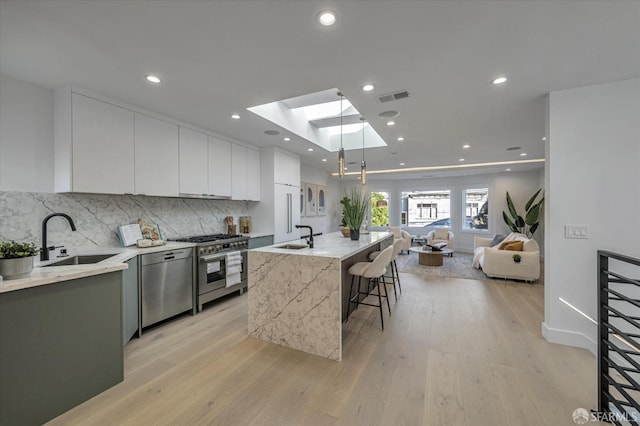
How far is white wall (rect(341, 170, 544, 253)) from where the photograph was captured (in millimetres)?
7639

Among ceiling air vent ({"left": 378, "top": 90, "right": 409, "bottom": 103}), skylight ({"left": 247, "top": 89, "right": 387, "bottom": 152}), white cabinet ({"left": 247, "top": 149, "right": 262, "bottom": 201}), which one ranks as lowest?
white cabinet ({"left": 247, "top": 149, "right": 262, "bottom": 201})

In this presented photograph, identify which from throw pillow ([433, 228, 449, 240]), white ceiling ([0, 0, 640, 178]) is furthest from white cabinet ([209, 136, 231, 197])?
throw pillow ([433, 228, 449, 240])

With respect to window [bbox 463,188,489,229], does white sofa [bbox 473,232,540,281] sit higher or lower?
lower

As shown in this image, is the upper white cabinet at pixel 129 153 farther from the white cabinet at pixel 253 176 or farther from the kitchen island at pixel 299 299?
the kitchen island at pixel 299 299

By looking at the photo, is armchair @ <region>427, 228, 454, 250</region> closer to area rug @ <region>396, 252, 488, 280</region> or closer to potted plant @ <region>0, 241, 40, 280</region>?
area rug @ <region>396, 252, 488, 280</region>

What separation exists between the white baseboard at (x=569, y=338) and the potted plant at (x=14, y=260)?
4.28 metres

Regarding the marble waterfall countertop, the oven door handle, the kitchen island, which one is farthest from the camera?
the oven door handle

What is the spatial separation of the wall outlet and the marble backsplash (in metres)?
4.53

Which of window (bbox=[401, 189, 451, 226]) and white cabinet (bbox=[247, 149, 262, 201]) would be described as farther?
window (bbox=[401, 189, 451, 226])

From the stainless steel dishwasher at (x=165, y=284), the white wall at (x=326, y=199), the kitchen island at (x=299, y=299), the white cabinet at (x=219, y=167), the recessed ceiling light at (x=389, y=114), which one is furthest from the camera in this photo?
the white wall at (x=326, y=199)

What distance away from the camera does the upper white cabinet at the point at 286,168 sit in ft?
15.8

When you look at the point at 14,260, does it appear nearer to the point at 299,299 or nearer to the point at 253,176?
the point at 299,299

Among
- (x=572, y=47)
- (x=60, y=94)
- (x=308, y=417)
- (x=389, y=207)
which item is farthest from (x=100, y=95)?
(x=389, y=207)

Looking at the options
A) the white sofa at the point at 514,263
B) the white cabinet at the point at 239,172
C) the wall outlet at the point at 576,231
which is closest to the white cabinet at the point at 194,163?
the white cabinet at the point at 239,172
